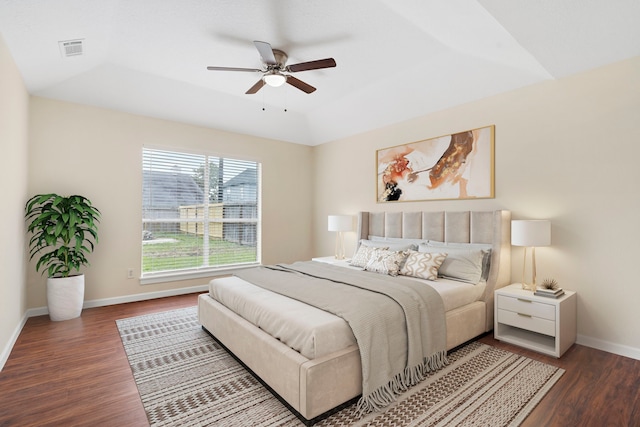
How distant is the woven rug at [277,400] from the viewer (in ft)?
6.24

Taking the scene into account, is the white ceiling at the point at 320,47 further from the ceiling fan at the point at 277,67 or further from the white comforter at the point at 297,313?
the white comforter at the point at 297,313

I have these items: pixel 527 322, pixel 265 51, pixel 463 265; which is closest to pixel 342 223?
pixel 463 265

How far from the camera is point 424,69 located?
12.1 ft

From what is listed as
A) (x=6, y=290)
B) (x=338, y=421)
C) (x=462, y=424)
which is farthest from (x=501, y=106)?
(x=6, y=290)

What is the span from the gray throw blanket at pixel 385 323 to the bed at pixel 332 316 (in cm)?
10

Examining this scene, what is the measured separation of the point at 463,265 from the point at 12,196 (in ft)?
14.7

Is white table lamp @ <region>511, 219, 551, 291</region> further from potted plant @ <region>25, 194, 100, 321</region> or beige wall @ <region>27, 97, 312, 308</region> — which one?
potted plant @ <region>25, 194, 100, 321</region>

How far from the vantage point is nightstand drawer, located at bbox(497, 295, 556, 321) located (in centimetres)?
275

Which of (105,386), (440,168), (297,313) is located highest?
(440,168)

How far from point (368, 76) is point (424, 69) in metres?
0.68

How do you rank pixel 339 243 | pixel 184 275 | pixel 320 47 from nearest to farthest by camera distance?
pixel 320 47
pixel 184 275
pixel 339 243

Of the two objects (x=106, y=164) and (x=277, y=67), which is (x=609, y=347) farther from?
(x=106, y=164)

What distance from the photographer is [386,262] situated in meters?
3.51

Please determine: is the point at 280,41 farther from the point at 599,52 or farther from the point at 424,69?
the point at 599,52
